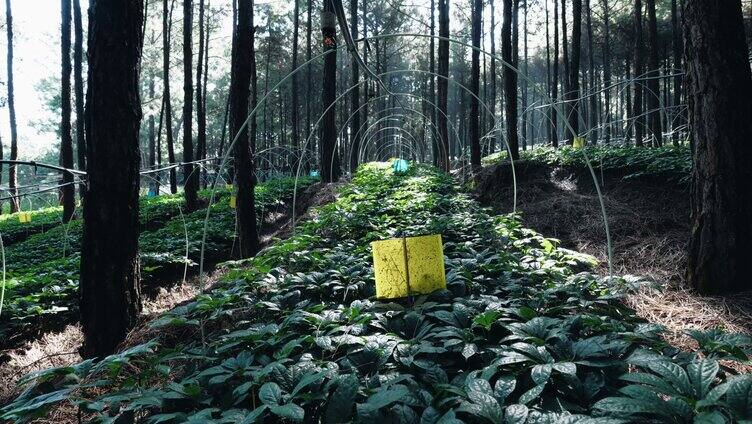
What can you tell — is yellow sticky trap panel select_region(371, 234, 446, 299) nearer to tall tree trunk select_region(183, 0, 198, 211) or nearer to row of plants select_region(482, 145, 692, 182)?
row of plants select_region(482, 145, 692, 182)

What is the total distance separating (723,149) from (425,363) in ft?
8.25

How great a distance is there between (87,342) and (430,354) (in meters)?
2.78

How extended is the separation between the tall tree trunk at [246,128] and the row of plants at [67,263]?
787 millimetres

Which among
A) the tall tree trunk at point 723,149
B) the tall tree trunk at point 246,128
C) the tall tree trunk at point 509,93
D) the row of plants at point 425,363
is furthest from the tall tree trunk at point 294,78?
the tall tree trunk at point 723,149

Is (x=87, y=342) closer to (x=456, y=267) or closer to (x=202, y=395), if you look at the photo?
(x=202, y=395)

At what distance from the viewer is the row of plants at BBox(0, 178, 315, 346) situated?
4.07 meters

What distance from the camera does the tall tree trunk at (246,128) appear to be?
6.21m

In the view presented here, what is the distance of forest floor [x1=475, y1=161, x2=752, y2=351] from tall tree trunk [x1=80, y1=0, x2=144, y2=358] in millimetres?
3522

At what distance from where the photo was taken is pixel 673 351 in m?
1.67

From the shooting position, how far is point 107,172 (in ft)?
10.6

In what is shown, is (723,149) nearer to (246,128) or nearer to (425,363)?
(425,363)

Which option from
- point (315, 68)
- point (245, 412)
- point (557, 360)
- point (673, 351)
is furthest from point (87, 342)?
point (315, 68)

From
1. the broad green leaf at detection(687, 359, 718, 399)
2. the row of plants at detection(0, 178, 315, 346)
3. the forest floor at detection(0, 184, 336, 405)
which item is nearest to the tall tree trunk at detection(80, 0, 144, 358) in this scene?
the forest floor at detection(0, 184, 336, 405)

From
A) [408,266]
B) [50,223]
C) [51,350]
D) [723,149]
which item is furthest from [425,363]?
[50,223]
